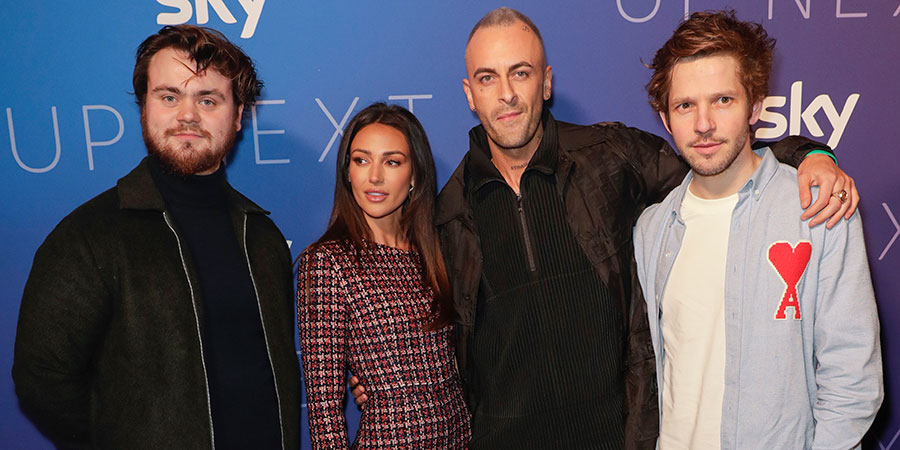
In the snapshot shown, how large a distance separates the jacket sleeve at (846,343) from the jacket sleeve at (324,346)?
146 centimetres

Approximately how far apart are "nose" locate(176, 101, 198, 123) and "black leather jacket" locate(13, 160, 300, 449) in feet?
0.83

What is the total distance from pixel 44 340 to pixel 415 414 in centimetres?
119

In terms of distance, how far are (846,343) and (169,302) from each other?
2.00m

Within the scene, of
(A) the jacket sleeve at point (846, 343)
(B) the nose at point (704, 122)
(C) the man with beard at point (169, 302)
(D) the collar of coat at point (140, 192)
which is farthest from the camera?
(D) the collar of coat at point (140, 192)

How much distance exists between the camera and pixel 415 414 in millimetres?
2193

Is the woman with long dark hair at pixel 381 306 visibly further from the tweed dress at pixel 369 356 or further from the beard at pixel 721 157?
the beard at pixel 721 157

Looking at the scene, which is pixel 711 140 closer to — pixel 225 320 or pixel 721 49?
pixel 721 49

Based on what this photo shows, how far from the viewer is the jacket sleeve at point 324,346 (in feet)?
7.06

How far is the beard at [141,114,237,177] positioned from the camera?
2.12m

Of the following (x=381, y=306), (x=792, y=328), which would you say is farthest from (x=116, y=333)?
(x=792, y=328)

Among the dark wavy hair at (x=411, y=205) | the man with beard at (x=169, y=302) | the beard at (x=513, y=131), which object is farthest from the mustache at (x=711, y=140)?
the man with beard at (x=169, y=302)

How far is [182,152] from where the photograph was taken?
6.95ft

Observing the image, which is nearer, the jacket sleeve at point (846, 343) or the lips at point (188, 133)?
the jacket sleeve at point (846, 343)

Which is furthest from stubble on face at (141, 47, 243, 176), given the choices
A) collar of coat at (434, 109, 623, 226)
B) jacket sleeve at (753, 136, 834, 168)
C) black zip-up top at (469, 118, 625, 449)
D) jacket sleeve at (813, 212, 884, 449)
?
jacket sleeve at (813, 212, 884, 449)
